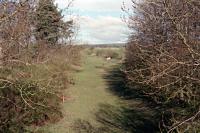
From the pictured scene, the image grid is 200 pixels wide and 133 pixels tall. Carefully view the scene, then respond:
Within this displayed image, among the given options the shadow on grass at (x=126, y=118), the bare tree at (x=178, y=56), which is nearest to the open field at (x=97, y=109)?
the shadow on grass at (x=126, y=118)

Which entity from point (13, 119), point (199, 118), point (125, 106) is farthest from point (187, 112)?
point (125, 106)

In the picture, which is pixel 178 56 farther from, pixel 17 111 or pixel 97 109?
pixel 97 109

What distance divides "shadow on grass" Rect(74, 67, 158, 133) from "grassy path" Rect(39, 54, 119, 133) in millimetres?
501

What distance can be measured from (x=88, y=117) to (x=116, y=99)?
6.72 m

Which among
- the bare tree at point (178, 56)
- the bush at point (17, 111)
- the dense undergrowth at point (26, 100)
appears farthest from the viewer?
the bush at point (17, 111)

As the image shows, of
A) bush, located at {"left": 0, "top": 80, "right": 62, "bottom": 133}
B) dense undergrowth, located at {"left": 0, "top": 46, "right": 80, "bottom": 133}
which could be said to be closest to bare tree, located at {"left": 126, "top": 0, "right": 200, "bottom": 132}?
dense undergrowth, located at {"left": 0, "top": 46, "right": 80, "bottom": 133}

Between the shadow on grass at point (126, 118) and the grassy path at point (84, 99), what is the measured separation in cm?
50

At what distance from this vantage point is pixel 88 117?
2323 cm

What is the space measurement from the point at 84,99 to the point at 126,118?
685cm

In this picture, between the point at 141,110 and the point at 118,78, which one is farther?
the point at 118,78

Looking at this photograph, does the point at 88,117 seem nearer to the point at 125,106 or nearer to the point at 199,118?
the point at 125,106

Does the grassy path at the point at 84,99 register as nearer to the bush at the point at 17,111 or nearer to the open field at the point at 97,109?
the open field at the point at 97,109

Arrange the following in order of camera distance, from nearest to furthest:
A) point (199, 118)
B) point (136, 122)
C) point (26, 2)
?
point (26, 2) → point (199, 118) → point (136, 122)

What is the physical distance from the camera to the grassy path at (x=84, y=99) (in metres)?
21.8
